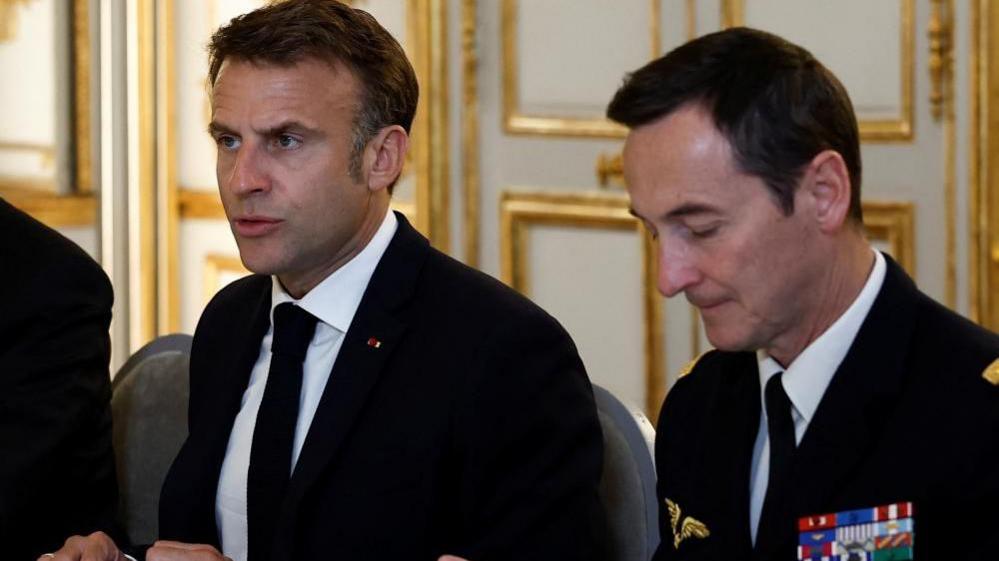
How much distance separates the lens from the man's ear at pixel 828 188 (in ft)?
4.93

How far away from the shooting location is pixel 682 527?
169 cm

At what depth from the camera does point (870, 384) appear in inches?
60.4

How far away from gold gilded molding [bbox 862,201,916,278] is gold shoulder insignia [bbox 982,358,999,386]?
2.20 metres

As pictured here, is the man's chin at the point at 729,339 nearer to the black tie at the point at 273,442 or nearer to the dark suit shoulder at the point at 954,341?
the dark suit shoulder at the point at 954,341

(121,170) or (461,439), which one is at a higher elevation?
(121,170)

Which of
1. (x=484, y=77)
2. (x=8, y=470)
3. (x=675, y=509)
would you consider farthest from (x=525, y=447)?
(x=484, y=77)

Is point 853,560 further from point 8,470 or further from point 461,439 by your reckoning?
point 8,470

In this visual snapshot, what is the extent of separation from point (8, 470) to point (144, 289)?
3068 mm

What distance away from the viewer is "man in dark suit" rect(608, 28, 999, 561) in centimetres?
149

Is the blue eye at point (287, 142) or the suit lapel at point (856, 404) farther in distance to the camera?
the blue eye at point (287, 142)

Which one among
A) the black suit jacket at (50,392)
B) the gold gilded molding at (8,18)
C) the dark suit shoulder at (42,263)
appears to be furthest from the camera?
the gold gilded molding at (8,18)

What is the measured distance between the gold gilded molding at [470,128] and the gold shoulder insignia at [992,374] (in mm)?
3003

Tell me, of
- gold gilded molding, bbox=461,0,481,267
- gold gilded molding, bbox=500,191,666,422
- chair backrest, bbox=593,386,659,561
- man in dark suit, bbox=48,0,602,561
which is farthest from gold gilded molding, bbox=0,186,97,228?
chair backrest, bbox=593,386,659,561

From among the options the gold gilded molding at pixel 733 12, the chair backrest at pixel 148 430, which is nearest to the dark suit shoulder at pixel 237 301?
the chair backrest at pixel 148 430
